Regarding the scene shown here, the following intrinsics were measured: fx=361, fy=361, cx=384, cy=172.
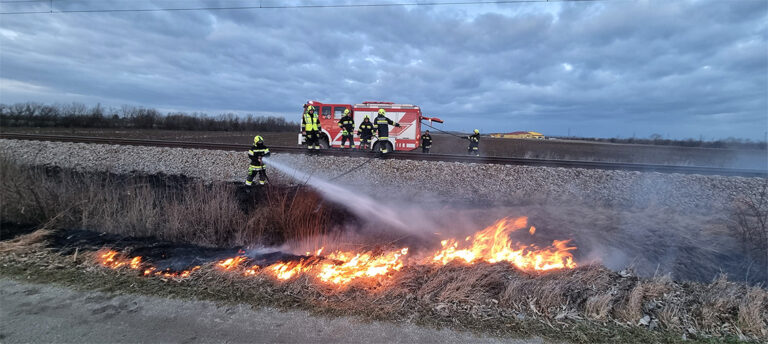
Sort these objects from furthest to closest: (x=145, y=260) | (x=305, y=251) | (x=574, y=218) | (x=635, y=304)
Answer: (x=574, y=218) → (x=305, y=251) → (x=145, y=260) → (x=635, y=304)

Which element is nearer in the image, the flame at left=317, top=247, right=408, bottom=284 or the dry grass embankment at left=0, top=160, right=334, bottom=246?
the flame at left=317, top=247, right=408, bottom=284

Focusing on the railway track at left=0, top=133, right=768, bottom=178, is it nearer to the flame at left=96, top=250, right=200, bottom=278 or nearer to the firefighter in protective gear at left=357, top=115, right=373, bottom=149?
the firefighter in protective gear at left=357, top=115, right=373, bottom=149

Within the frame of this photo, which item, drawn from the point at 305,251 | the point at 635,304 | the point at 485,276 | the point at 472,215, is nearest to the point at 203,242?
the point at 305,251

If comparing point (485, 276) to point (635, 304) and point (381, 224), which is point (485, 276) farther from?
point (381, 224)

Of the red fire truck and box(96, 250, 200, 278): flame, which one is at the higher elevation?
the red fire truck

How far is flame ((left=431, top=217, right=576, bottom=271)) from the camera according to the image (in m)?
5.60

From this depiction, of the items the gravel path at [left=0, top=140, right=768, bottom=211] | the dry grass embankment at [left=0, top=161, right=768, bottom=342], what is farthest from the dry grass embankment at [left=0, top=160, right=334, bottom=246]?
the gravel path at [left=0, top=140, right=768, bottom=211]

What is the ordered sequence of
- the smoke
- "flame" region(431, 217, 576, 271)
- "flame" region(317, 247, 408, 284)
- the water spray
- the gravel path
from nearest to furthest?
"flame" region(317, 247, 408, 284) → "flame" region(431, 217, 576, 271) → the smoke → the water spray → the gravel path

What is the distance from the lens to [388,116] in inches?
706

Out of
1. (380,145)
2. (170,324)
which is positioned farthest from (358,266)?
(380,145)

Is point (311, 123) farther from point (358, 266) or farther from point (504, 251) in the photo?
point (504, 251)

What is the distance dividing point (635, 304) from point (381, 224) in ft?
16.9

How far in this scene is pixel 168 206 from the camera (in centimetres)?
758

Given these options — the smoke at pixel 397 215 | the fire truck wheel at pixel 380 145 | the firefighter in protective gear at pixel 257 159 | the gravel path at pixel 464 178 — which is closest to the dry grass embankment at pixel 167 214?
the smoke at pixel 397 215
